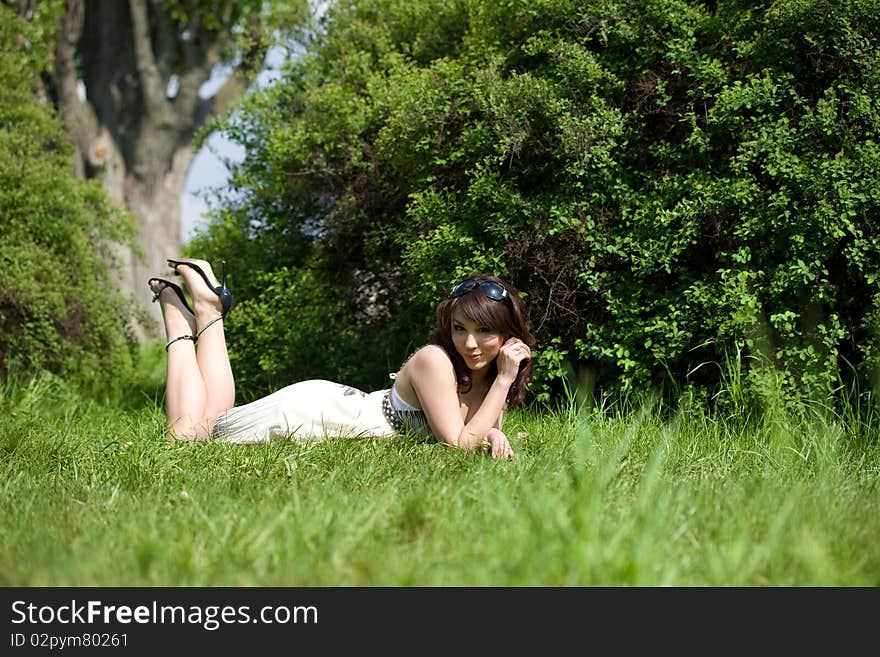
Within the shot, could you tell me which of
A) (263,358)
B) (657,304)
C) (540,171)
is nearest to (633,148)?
(540,171)

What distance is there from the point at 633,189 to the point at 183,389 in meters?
2.83

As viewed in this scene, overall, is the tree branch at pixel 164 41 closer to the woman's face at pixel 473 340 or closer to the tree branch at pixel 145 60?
the tree branch at pixel 145 60

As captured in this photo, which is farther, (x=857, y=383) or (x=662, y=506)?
(x=857, y=383)

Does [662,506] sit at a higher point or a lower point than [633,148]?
lower

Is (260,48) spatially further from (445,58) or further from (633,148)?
(633,148)

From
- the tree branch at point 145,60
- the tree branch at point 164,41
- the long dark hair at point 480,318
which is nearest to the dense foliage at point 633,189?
the long dark hair at point 480,318

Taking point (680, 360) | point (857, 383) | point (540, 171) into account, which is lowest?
point (857, 383)

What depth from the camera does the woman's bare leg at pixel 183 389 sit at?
4.25 m

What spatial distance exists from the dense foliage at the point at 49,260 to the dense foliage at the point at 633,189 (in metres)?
1.71

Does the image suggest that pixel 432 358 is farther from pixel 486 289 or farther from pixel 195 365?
pixel 195 365

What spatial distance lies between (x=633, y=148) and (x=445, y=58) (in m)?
1.59
